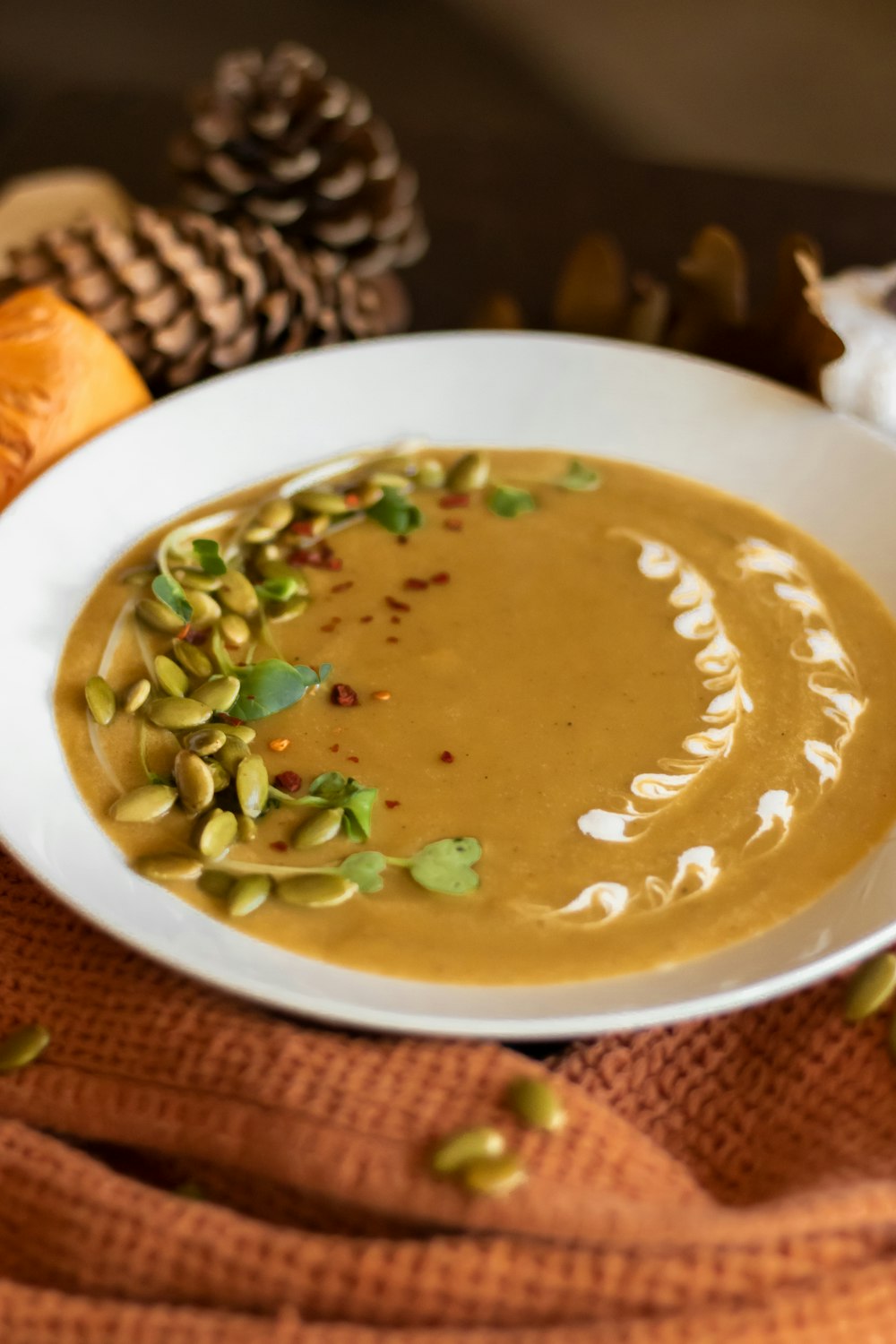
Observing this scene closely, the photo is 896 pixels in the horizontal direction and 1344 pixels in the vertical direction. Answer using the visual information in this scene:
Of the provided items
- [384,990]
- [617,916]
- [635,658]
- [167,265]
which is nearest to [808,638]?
[635,658]

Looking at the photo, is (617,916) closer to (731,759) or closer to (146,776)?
(731,759)

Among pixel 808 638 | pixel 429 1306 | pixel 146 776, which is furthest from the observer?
pixel 808 638

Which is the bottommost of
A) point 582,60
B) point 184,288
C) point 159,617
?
point 582,60

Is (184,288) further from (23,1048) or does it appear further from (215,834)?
(23,1048)

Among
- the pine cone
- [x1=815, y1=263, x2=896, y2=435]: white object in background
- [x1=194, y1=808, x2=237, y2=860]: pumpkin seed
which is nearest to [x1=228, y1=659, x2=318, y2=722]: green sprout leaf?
[x1=194, y1=808, x2=237, y2=860]: pumpkin seed

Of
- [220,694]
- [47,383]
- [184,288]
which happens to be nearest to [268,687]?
[220,694]

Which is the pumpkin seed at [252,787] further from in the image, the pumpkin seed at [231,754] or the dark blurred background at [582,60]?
the dark blurred background at [582,60]
